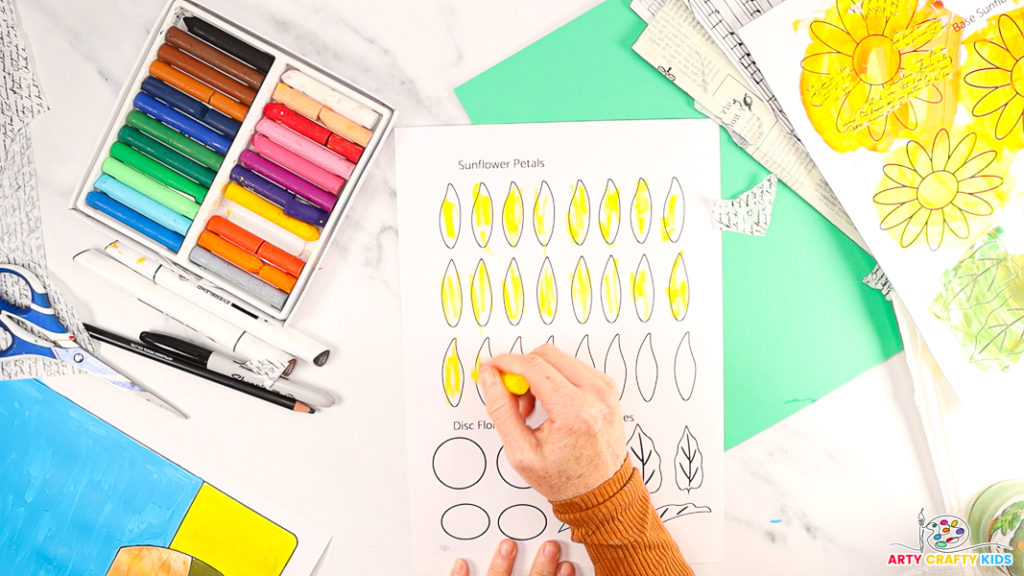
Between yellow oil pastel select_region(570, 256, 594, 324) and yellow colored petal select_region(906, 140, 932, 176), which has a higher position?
yellow colored petal select_region(906, 140, 932, 176)

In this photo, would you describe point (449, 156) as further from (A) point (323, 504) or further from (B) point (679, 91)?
(A) point (323, 504)

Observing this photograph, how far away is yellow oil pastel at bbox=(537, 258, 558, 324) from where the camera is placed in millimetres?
666

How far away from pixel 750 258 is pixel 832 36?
0.79 ft

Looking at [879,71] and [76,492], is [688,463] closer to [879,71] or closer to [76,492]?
[879,71]

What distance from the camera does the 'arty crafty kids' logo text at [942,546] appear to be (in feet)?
2.18

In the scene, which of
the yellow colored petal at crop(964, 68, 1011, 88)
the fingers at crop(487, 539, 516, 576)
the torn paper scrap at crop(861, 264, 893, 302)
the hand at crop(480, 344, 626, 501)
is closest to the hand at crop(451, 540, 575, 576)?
the fingers at crop(487, 539, 516, 576)

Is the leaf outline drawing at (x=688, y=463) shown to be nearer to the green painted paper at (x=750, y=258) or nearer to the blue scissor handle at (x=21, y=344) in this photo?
the green painted paper at (x=750, y=258)

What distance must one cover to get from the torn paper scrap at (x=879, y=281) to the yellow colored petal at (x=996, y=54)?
0.23 metres

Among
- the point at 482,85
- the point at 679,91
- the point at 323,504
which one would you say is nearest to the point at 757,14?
the point at 679,91

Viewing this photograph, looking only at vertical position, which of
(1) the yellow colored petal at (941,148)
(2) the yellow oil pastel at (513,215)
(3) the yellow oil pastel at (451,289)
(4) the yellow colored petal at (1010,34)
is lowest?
(3) the yellow oil pastel at (451,289)

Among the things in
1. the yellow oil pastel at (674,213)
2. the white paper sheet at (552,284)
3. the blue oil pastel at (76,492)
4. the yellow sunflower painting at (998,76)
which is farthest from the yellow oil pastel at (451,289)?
the yellow sunflower painting at (998,76)

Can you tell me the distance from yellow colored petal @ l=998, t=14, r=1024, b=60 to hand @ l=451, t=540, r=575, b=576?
71 cm

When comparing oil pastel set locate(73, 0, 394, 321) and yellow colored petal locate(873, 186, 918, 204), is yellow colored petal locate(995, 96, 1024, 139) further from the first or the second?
oil pastel set locate(73, 0, 394, 321)

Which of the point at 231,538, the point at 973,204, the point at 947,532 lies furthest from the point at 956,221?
the point at 231,538
